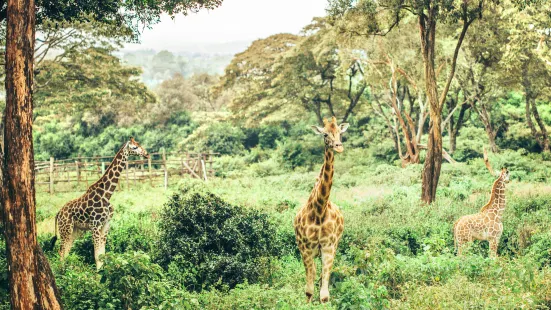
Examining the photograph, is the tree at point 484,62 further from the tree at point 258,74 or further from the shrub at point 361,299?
the shrub at point 361,299

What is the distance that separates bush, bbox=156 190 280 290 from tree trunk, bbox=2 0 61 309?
3052mm

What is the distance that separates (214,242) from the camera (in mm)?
10297

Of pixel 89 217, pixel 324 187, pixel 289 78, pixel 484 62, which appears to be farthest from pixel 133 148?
pixel 289 78

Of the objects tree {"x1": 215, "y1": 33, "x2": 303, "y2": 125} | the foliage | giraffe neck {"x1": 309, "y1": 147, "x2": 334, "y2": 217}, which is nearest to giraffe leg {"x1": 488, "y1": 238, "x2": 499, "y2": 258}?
giraffe neck {"x1": 309, "y1": 147, "x2": 334, "y2": 217}

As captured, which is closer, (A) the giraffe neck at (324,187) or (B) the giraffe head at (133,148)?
(A) the giraffe neck at (324,187)

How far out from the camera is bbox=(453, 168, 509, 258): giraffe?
33.3ft

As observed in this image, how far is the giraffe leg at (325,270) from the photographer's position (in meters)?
7.73

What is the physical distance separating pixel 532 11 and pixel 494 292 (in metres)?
14.9

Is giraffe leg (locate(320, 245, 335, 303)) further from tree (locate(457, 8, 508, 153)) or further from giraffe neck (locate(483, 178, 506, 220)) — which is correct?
tree (locate(457, 8, 508, 153))

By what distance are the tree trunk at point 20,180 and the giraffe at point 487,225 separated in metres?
7.13

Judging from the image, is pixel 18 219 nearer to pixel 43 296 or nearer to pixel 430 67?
pixel 43 296

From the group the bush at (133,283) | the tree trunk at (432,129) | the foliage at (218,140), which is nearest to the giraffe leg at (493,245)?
the tree trunk at (432,129)

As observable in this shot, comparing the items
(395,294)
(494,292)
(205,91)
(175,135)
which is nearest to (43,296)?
(395,294)

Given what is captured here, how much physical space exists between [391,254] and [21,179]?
18.9 ft
